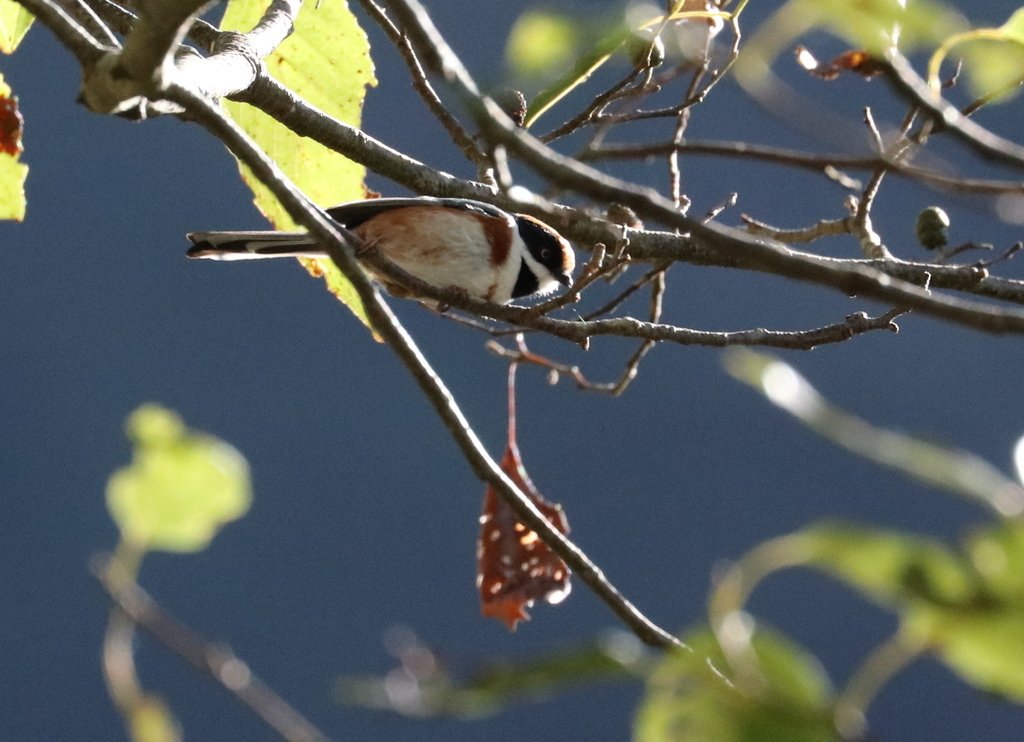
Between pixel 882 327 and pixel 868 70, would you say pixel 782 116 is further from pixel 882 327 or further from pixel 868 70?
pixel 882 327

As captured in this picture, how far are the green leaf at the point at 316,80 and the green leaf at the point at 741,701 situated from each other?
181cm

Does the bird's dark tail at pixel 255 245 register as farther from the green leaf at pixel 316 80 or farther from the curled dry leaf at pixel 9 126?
the curled dry leaf at pixel 9 126

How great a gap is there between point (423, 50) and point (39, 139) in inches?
353

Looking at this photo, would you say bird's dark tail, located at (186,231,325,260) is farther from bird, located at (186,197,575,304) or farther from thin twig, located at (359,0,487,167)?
thin twig, located at (359,0,487,167)

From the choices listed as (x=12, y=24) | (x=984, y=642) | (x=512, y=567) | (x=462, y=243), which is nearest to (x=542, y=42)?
(x=984, y=642)

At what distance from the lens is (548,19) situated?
2.48 ft

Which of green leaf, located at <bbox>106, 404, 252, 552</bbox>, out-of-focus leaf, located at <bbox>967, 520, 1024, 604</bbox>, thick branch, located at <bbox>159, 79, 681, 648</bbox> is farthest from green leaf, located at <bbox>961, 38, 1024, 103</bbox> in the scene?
thick branch, located at <bbox>159, 79, 681, 648</bbox>

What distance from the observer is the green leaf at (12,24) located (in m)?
1.87

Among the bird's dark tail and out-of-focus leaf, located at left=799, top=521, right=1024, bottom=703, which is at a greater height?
out-of-focus leaf, located at left=799, top=521, right=1024, bottom=703

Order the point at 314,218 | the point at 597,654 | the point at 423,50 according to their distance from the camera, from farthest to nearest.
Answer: the point at 314,218, the point at 423,50, the point at 597,654

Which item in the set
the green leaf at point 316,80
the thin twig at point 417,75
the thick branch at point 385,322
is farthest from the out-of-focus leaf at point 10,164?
the thin twig at point 417,75

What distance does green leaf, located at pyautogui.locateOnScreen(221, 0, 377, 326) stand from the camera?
2250 millimetres

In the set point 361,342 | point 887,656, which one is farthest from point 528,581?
point 361,342

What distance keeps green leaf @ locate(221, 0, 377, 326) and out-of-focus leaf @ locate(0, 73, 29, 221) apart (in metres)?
0.52
